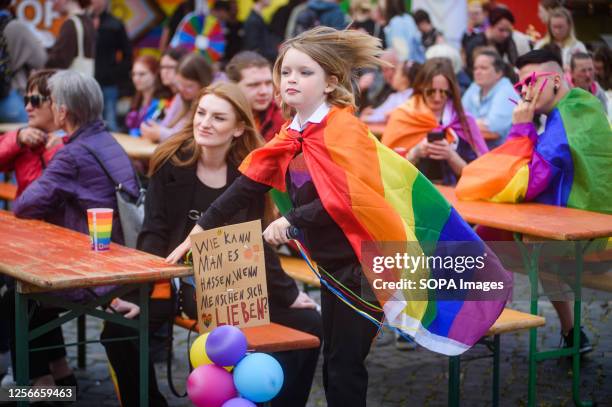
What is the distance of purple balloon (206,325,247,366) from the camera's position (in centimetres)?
385

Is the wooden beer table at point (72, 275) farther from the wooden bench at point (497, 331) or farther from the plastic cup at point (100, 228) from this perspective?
the wooden bench at point (497, 331)

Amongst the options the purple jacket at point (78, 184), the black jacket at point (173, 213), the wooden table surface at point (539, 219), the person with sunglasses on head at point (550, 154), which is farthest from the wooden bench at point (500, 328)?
the purple jacket at point (78, 184)

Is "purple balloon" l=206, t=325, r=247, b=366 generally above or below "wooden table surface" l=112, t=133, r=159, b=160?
below

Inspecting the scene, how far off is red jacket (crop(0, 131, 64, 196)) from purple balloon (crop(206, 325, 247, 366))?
2.17 meters

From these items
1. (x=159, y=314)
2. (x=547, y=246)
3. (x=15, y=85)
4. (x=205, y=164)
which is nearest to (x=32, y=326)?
(x=159, y=314)

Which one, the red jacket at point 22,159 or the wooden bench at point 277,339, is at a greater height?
the red jacket at point 22,159

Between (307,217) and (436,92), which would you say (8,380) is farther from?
(436,92)

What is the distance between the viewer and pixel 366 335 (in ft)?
13.6

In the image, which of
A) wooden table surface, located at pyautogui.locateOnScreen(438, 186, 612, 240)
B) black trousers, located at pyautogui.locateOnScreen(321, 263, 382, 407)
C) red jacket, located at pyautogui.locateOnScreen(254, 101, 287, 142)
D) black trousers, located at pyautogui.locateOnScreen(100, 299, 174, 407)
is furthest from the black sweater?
red jacket, located at pyautogui.locateOnScreen(254, 101, 287, 142)

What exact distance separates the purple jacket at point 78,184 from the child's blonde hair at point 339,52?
142 cm

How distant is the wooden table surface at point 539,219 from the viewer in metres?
4.70

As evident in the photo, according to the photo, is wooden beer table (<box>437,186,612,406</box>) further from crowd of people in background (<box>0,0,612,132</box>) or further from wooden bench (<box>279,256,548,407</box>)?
crowd of people in background (<box>0,0,612,132</box>)

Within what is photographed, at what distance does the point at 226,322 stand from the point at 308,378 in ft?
2.22

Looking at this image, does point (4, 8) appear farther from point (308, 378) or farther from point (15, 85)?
point (308, 378)
